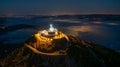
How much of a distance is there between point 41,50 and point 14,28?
14509 centimetres

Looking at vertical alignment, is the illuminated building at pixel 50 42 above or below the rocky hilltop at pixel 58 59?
above

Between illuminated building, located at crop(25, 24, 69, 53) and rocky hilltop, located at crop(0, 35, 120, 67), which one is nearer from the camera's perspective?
rocky hilltop, located at crop(0, 35, 120, 67)

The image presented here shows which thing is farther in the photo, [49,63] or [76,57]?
[76,57]

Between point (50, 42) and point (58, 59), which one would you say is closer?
point (58, 59)

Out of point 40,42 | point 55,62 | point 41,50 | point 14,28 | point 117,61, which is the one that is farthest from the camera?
point 14,28

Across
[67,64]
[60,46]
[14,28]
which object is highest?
[60,46]

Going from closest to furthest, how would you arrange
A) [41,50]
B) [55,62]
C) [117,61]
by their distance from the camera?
1. [55,62]
2. [41,50]
3. [117,61]

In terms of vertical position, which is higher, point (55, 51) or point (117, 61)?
point (55, 51)

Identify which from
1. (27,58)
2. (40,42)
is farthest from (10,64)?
(40,42)

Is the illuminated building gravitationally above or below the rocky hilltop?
above

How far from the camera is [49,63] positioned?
39469mm

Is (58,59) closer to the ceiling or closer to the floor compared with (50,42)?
closer to the floor

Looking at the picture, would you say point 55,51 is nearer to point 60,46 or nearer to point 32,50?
point 60,46

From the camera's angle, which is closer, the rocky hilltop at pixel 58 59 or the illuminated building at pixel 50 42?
the rocky hilltop at pixel 58 59
